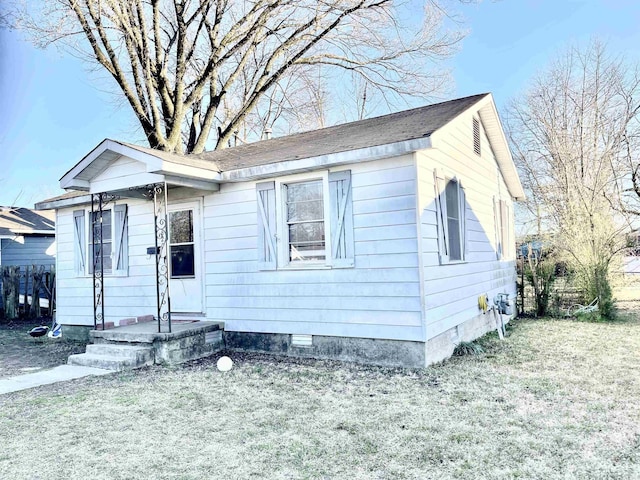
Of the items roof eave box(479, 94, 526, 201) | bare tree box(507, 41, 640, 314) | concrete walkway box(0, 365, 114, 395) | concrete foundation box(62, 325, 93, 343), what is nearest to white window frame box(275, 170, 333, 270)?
concrete walkway box(0, 365, 114, 395)

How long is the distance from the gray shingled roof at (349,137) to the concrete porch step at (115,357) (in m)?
2.88

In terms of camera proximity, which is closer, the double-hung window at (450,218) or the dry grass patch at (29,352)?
the double-hung window at (450,218)

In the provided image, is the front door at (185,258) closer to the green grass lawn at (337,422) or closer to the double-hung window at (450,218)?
the green grass lawn at (337,422)

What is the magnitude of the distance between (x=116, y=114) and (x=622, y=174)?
17.0 metres

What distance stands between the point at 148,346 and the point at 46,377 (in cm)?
126

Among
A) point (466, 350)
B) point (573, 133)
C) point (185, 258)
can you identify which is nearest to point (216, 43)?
point (185, 258)

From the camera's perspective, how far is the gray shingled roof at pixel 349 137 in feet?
20.0

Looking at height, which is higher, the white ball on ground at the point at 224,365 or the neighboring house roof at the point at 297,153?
the neighboring house roof at the point at 297,153

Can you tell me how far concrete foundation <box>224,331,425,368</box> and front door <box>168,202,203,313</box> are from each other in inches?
36.2

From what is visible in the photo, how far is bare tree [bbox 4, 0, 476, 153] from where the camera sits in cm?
1202

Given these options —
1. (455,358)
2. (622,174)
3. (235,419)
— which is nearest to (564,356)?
(455,358)

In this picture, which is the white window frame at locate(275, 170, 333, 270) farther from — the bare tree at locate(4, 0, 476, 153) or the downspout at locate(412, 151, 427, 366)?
the bare tree at locate(4, 0, 476, 153)

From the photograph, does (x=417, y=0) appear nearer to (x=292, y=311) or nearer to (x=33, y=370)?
(x=292, y=311)

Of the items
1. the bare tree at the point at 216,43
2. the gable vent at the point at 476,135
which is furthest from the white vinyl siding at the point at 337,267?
the bare tree at the point at 216,43
